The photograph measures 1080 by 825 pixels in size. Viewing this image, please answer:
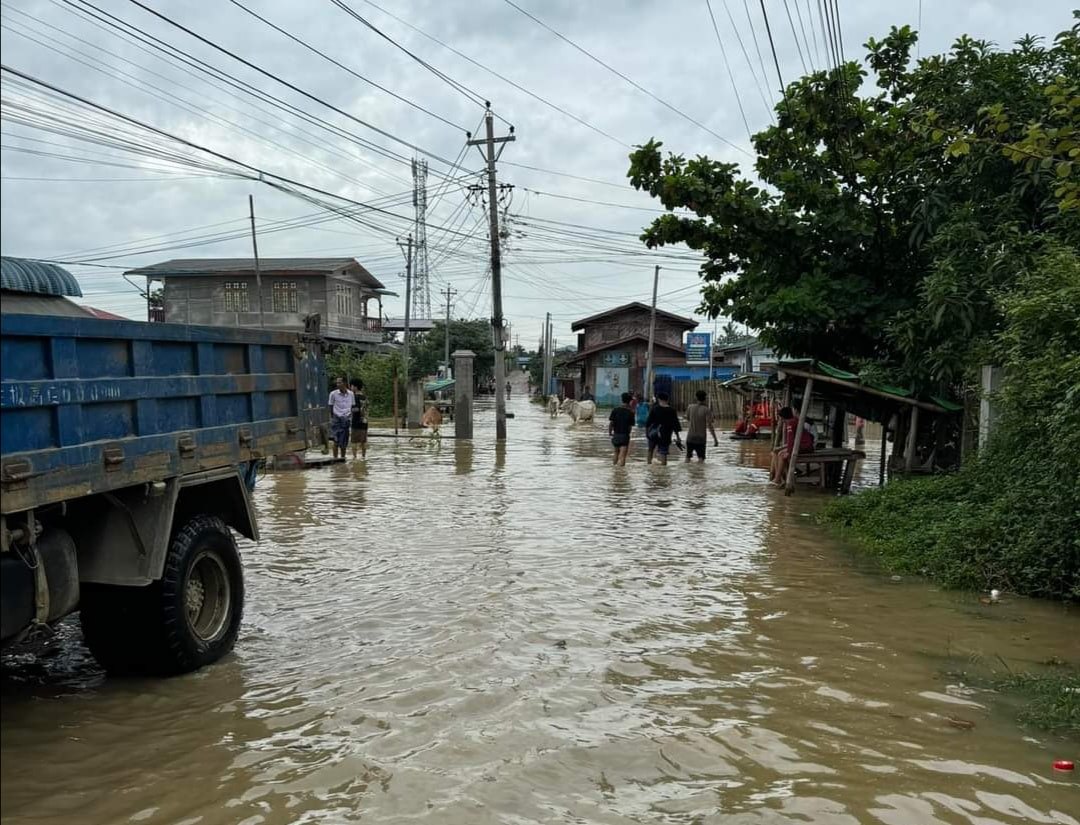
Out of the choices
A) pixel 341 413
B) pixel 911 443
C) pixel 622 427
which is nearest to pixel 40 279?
pixel 911 443

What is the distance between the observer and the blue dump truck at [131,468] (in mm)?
3873

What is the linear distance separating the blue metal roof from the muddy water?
1.51 meters

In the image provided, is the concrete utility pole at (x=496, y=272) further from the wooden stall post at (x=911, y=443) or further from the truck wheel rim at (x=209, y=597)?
the truck wheel rim at (x=209, y=597)

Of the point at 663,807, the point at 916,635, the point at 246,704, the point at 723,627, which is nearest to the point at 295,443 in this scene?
the point at 246,704

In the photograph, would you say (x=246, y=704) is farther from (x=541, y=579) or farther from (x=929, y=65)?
(x=929, y=65)

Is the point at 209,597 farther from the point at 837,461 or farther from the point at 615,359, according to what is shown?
the point at 615,359

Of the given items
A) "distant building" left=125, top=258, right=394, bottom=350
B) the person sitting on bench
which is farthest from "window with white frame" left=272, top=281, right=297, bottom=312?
the person sitting on bench

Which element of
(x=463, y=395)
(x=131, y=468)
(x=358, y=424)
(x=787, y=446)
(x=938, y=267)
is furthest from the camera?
(x=463, y=395)

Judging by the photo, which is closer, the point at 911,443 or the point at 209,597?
the point at 209,597

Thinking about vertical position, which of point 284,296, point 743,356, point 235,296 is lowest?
point 743,356

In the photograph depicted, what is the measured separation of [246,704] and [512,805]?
74.6 inches

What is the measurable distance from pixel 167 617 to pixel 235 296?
37.9m

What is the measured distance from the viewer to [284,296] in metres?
42.5

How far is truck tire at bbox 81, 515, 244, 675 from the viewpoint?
16.8ft
